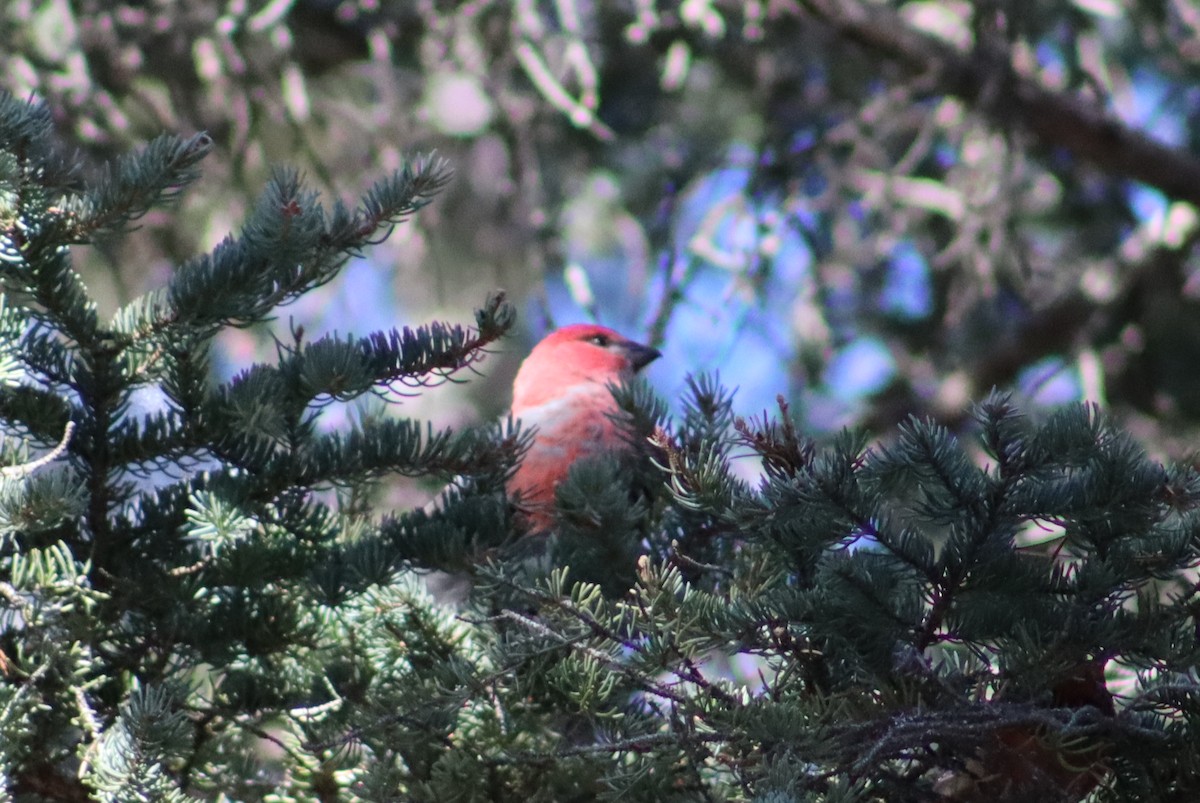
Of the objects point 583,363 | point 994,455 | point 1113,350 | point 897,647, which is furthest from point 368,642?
point 1113,350

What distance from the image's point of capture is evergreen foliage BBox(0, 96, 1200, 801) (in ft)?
5.54

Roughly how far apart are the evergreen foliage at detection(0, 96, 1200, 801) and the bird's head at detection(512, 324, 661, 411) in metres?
2.21

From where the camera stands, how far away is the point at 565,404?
3701 millimetres

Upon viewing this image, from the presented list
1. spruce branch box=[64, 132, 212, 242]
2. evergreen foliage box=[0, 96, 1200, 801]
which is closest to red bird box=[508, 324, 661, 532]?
evergreen foliage box=[0, 96, 1200, 801]

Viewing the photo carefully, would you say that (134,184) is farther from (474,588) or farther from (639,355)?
(639,355)

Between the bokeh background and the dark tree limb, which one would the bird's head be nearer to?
the bokeh background

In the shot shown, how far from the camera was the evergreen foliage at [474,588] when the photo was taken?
1.69 meters

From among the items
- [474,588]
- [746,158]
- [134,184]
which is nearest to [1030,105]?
[746,158]

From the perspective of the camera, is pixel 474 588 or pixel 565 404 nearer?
pixel 474 588

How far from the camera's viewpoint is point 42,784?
199cm

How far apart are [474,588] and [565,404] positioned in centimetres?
170

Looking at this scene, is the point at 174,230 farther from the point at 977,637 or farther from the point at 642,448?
the point at 977,637

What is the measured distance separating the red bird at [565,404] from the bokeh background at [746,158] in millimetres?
177

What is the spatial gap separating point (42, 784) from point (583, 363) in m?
2.97
